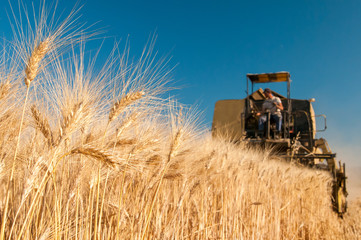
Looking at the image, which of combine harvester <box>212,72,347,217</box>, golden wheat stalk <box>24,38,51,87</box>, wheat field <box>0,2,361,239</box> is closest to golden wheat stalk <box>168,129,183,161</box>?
wheat field <box>0,2,361,239</box>

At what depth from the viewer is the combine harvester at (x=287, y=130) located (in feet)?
18.4

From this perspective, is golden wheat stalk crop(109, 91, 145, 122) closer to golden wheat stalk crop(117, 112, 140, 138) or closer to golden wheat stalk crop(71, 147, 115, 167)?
golden wheat stalk crop(117, 112, 140, 138)

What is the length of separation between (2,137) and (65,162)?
0.28 metres

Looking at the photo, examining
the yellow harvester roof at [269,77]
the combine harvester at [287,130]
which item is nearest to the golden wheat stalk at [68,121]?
the combine harvester at [287,130]

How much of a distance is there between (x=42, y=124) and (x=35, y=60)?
0.24 meters

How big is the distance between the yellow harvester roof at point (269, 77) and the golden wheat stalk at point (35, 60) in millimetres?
7956

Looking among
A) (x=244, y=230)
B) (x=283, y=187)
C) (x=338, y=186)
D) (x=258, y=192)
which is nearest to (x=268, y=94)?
(x=338, y=186)

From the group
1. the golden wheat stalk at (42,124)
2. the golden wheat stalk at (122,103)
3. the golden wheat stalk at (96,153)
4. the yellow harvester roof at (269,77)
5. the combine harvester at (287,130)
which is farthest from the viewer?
the yellow harvester roof at (269,77)

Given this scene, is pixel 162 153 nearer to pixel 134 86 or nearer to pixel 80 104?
pixel 134 86

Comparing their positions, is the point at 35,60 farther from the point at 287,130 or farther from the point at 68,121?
the point at 287,130

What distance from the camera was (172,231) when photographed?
62.4 inches

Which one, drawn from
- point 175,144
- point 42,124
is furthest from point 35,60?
point 175,144

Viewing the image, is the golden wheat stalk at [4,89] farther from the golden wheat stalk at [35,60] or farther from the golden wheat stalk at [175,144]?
the golden wheat stalk at [175,144]

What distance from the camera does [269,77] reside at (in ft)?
28.7
